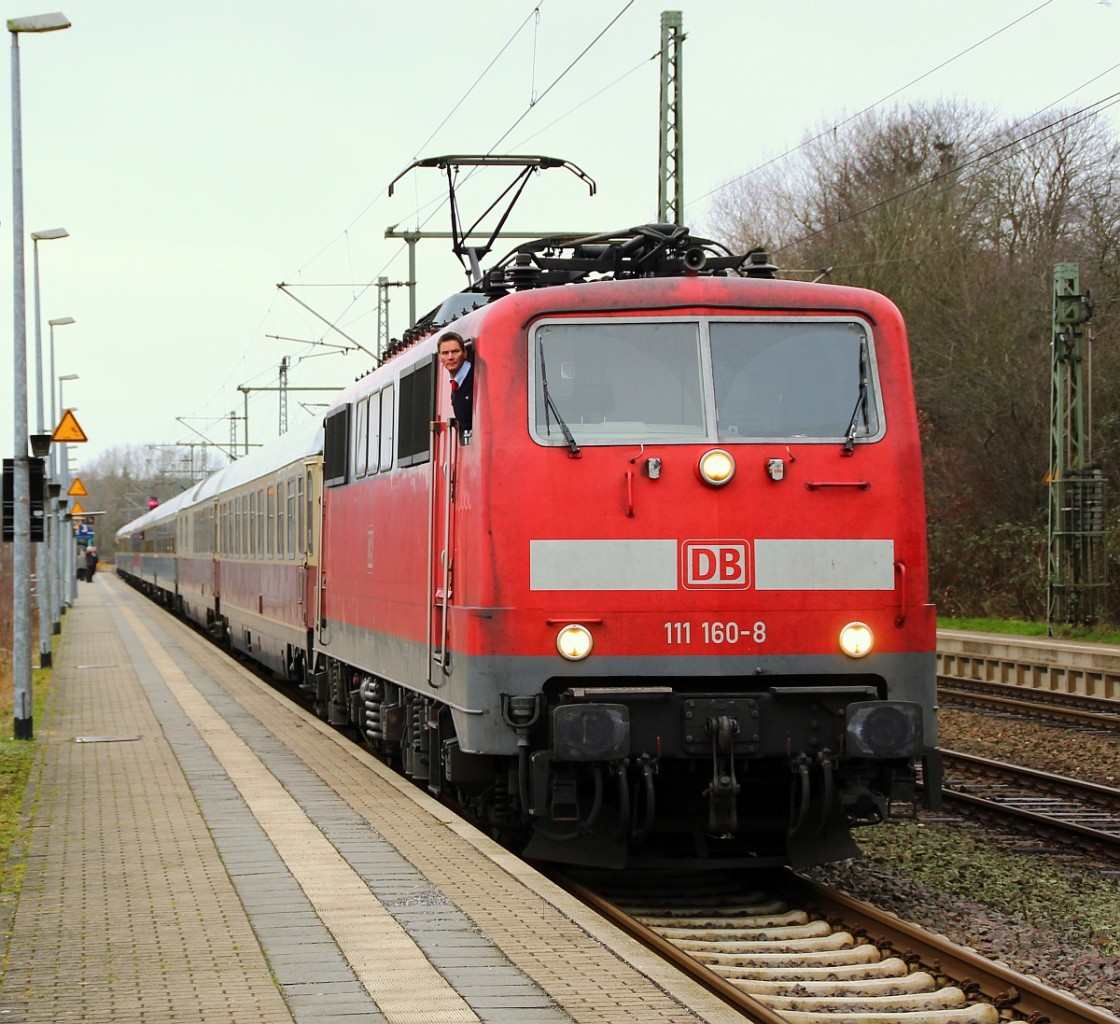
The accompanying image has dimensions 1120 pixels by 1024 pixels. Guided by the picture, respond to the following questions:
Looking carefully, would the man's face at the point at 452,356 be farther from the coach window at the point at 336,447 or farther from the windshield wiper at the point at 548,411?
the coach window at the point at 336,447

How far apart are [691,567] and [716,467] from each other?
1.75 feet

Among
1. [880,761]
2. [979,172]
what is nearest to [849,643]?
[880,761]

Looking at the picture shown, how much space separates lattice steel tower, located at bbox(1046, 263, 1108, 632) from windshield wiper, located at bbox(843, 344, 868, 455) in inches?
696

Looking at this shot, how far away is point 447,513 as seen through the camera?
925 cm

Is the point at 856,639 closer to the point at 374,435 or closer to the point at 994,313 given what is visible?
the point at 374,435

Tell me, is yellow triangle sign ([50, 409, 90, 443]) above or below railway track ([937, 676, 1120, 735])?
above

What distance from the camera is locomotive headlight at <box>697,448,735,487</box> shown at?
8.38 meters

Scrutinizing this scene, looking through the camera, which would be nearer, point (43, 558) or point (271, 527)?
point (271, 527)

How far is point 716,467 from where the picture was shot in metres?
8.41

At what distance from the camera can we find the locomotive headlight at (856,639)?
841cm

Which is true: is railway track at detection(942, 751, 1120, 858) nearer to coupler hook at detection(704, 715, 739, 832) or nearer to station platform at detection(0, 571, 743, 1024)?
coupler hook at detection(704, 715, 739, 832)

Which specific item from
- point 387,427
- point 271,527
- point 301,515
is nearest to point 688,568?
point 387,427

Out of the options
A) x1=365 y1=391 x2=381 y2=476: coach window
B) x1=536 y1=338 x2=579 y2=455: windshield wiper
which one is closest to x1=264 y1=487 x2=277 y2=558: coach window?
x1=365 y1=391 x2=381 y2=476: coach window

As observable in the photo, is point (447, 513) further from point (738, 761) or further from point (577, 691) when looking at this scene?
point (738, 761)
